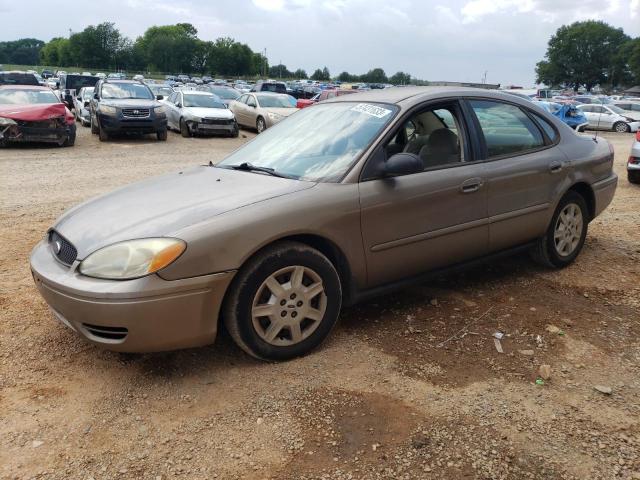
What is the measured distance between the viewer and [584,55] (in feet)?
350

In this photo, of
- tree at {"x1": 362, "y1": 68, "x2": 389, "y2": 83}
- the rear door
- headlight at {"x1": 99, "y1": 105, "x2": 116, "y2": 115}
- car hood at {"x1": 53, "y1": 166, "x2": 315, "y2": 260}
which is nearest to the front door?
the rear door

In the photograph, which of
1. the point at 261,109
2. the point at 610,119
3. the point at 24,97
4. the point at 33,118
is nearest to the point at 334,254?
the point at 33,118

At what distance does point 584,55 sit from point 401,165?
11963 cm

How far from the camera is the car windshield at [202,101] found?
17766mm

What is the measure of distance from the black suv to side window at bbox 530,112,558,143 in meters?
12.4

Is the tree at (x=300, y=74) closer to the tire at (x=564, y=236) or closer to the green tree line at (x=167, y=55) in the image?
the green tree line at (x=167, y=55)

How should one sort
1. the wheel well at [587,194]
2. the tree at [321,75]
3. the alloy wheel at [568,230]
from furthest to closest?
the tree at [321,75] < the wheel well at [587,194] < the alloy wheel at [568,230]

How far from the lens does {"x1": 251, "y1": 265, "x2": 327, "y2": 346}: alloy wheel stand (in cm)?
316

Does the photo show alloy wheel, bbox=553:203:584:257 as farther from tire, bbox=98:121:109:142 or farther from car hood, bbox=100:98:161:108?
tire, bbox=98:121:109:142

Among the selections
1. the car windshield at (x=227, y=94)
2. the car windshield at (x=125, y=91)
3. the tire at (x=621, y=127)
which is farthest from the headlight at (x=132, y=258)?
the tire at (x=621, y=127)

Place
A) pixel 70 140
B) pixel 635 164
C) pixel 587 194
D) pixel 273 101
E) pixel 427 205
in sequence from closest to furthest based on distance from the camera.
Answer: pixel 427 205
pixel 587 194
pixel 635 164
pixel 70 140
pixel 273 101

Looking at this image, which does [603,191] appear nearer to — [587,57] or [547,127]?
[547,127]

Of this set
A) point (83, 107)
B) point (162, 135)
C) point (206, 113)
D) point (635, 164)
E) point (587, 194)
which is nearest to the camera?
point (587, 194)

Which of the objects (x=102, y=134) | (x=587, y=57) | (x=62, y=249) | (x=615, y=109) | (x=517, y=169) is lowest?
(x=102, y=134)
